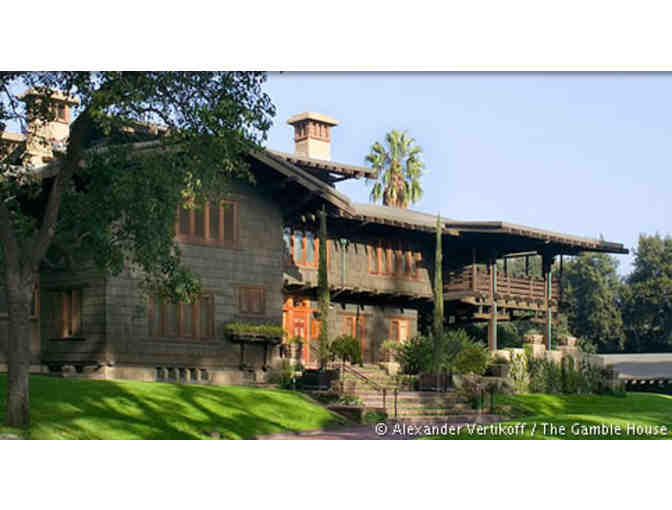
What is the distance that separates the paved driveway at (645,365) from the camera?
4628 centimetres

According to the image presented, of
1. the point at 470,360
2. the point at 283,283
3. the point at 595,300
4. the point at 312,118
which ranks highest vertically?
the point at 312,118

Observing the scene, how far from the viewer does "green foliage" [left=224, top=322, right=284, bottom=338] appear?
32656mm

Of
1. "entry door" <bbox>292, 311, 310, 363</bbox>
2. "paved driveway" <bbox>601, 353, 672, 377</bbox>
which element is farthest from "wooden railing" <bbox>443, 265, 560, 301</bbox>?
"entry door" <bbox>292, 311, 310, 363</bbox>

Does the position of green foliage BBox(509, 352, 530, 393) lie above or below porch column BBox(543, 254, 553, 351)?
below

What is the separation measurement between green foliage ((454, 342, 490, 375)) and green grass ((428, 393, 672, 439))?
152 cm

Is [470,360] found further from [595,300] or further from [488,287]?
[595,300]

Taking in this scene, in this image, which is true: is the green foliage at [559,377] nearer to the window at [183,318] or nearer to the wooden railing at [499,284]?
the wooden railing at [499,284]

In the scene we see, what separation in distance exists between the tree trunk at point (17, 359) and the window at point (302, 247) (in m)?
16.5

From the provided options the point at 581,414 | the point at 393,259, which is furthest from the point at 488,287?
the point at 581,414

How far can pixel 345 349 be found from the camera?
3509 centimetres

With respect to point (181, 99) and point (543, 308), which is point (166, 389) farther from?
point (543, 308)

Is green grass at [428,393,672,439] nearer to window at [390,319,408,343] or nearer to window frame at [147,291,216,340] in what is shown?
window at [390,319,408,343]

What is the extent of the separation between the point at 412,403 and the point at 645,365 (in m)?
19.2
